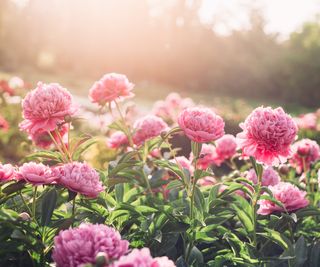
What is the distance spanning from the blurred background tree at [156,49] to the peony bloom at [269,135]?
19748 mm

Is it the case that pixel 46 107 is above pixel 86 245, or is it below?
above

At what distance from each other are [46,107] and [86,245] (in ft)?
2.64

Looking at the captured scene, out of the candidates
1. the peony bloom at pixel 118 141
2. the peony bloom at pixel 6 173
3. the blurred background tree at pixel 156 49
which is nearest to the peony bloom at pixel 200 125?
the peony bloom at pixel 6 173

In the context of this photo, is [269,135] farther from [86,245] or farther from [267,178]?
[86,245]

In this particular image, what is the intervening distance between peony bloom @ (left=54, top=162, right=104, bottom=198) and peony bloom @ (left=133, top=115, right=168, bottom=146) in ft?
3.40

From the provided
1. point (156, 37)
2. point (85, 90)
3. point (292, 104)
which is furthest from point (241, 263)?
point (156, 37)

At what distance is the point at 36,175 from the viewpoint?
173 cm

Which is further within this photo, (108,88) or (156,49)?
(156,49)

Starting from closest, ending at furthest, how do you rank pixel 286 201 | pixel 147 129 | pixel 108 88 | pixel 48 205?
pixel 48 205 → pixel 286 201 → pixel 108 88 → pixel 147 129

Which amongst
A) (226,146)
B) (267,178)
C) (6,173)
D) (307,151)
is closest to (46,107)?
(6,173)

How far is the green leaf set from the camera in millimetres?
1866

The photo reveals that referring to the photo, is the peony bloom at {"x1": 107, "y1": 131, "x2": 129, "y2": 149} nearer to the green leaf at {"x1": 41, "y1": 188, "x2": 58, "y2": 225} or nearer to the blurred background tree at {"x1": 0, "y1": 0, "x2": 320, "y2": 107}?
the green leaf at {"x1": 41, "y1": 188, "x2": 58, "y2": 225}

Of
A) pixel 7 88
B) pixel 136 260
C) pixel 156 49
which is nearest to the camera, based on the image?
pixel 136 260

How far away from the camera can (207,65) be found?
25.0m
